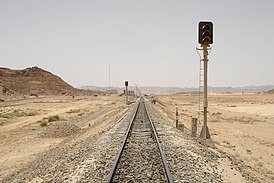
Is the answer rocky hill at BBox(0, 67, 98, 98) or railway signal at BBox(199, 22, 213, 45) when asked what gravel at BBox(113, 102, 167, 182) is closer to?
railway signal at BBox(199, 22, 213, 45)

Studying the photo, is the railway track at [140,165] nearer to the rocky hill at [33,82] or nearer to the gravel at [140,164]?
the gravel at [140,164]

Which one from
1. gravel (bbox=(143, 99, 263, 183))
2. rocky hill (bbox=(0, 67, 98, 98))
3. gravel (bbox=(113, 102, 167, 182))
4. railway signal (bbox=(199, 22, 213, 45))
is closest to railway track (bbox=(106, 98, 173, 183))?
gravel (bbox=(113, 102, 167, 182))

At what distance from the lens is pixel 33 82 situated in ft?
479

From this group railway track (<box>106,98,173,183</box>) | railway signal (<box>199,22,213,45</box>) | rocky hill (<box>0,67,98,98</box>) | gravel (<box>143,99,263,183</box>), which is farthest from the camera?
rocky hill (<box>0,67,98,98</box>)

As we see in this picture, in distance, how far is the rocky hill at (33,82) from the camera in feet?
435

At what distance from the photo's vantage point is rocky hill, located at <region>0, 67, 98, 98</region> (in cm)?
13273

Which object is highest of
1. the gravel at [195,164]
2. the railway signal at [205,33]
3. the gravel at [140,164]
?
the railway signal at [205,33]

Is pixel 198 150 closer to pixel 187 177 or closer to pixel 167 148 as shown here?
pixel 167 148

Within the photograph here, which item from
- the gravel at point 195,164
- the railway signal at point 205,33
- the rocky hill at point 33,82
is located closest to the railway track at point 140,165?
the gravel at point 195,164

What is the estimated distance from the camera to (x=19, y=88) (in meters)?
131

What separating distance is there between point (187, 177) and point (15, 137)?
1722 centimetres

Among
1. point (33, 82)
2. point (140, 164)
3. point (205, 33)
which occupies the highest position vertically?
point (33, 82)

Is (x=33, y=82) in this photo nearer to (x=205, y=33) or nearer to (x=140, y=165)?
(x=205, y=33)

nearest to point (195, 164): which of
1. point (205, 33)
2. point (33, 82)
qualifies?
point (205, 33)
